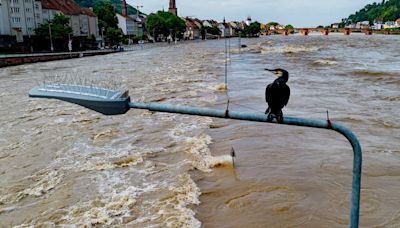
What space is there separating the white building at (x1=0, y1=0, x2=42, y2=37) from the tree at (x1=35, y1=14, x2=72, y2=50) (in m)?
2.61

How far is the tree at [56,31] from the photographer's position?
7244 centimetres

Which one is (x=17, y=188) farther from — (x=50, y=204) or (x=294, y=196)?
(x=294, y=196)

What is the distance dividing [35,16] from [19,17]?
6301 mm

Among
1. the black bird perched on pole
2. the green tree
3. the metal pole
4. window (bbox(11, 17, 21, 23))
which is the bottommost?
the metal pole

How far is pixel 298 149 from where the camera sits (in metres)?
12.4

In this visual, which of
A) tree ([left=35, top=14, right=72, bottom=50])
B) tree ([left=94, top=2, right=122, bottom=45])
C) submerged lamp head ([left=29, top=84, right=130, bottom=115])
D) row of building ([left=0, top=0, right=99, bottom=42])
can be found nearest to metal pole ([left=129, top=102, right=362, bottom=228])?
submerged lamp head ([left=29, top=84, right=130, bottom=115])

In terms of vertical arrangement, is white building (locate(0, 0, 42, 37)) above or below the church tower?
below

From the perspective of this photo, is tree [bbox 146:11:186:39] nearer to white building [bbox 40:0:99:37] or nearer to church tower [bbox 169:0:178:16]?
church tower [bbox 169:0:178:16]

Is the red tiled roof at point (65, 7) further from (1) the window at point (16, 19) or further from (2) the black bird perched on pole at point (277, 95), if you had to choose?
(2) the black bird perched on pole at point (277, 95)

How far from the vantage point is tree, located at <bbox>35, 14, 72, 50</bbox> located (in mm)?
72438

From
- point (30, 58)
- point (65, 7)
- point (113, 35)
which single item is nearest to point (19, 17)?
point (30, 58)

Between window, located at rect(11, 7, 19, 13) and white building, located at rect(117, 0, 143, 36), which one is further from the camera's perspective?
white building, located at rect(117, 0, 143, 36)

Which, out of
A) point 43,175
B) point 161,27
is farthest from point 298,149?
point 161,27

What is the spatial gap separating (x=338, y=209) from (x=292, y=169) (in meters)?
2.33
